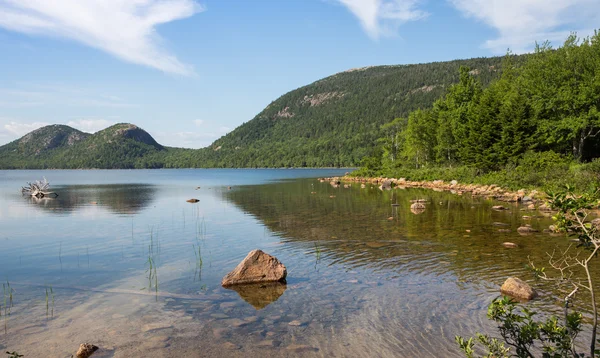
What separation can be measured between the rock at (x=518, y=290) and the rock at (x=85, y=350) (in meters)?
13.1

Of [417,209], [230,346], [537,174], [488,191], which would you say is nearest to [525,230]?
[417,209]

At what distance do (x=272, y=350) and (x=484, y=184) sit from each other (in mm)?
56078

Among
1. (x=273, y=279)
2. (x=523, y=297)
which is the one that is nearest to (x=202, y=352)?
(x=273, y=279)

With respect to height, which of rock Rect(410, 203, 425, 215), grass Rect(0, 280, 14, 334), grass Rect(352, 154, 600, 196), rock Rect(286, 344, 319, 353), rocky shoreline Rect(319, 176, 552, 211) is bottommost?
rock Rect(286, 344, 319, 353)

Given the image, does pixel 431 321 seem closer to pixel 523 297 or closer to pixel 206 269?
pixel 523 297

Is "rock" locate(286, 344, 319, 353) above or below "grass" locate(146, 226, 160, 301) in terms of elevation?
below

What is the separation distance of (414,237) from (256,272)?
12786mm

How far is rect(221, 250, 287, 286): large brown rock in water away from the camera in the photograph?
15.7 m

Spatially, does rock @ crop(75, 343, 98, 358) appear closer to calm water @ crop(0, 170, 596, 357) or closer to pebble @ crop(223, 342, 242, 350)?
calm water @ crop(0, 170, 596, 357)

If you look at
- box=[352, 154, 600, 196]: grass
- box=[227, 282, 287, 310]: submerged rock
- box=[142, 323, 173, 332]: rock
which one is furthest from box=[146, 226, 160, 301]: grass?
box=[352, 154, 600, 196]: grass

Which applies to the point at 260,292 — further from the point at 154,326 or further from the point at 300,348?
the point at 300,348

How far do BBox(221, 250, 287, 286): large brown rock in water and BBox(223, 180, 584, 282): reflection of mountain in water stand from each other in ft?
12.9

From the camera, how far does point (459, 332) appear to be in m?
10.9

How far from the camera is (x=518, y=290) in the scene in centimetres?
1339
